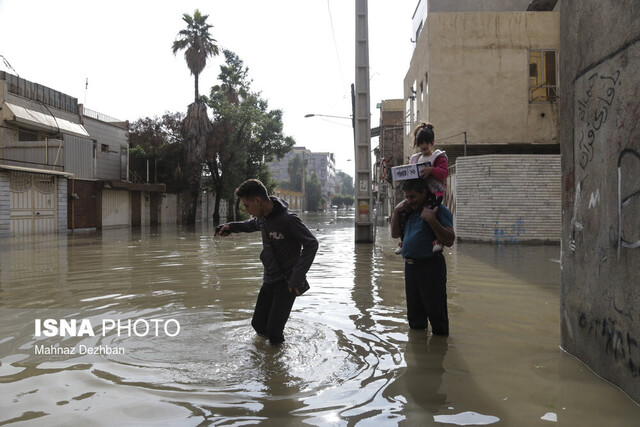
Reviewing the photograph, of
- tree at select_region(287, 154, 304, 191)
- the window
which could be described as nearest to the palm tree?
the window

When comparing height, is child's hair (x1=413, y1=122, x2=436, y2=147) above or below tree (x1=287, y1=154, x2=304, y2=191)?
below

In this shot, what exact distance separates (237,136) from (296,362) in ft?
115

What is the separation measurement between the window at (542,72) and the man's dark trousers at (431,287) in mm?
15665

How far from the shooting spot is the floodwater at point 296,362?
296 centimetres

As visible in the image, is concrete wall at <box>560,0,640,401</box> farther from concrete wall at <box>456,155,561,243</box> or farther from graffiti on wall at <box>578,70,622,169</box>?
concrete wall at <box>456,155,561,243</box>

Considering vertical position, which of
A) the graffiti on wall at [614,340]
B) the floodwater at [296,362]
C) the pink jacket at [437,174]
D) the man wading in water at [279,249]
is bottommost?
the floodwater at [296,362]

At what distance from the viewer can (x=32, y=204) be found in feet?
75.4

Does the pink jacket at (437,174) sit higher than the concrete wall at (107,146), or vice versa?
the concrete wall at (107,146)

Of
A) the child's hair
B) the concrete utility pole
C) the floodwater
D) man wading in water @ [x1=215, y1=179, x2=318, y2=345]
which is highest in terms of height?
the concrete utility pole

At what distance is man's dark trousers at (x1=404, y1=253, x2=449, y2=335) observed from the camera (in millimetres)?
4398

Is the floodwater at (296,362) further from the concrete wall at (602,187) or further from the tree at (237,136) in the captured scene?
the tree at (237,136)

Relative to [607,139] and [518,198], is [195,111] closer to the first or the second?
[518,198]

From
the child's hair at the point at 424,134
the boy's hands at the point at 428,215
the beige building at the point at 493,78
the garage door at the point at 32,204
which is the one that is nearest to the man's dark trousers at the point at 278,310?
the boy's hands at the point at 428,215

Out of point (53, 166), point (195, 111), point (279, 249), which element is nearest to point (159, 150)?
point (195, 111)
